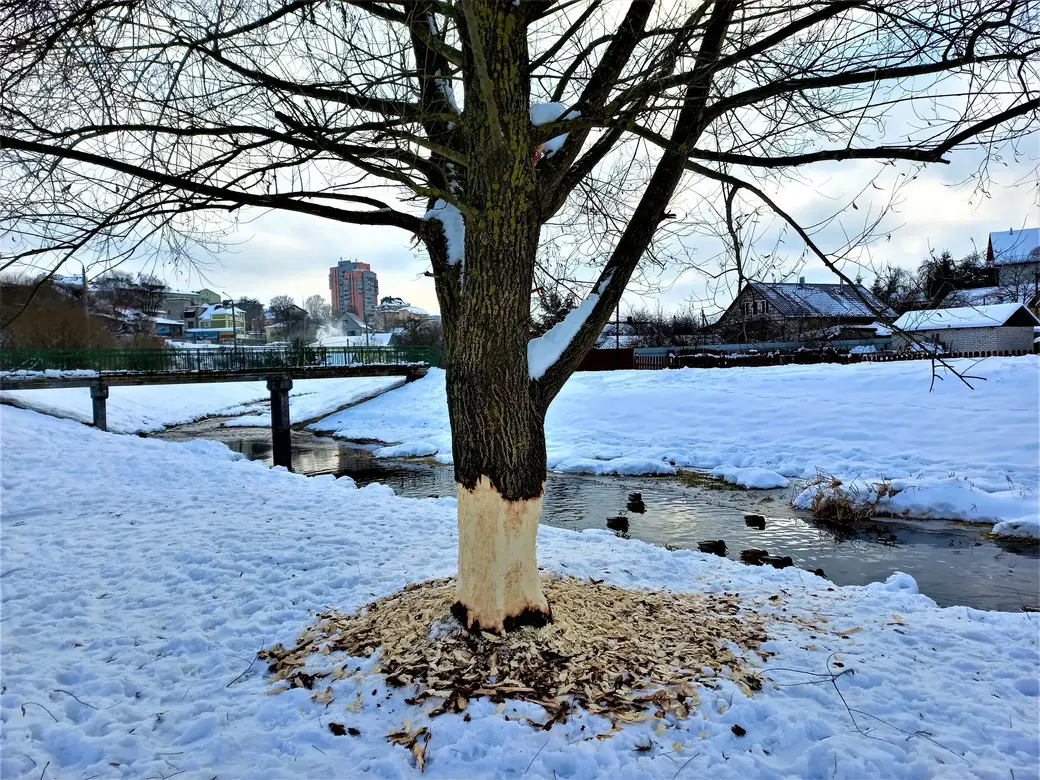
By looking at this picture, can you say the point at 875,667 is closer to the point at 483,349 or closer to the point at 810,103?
the point at 483,349

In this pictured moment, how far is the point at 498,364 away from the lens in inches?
143

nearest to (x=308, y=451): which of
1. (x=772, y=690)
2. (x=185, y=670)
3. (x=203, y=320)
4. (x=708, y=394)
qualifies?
(x=708, y=394)

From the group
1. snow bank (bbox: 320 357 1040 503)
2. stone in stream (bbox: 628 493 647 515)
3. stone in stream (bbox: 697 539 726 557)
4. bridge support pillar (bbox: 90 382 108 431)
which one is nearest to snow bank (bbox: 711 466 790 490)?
snow bank (bbox: 320 357 1040 503)

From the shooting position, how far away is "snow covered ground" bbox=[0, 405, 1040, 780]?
282cm

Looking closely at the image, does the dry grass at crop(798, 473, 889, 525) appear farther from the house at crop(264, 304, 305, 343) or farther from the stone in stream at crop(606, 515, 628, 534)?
the house at crop(264, 304, 305, 343)

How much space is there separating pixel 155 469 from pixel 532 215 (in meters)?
9.75

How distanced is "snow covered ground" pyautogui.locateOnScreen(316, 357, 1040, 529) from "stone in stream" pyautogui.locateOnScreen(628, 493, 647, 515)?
2787 millimetres

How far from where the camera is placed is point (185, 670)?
375cm

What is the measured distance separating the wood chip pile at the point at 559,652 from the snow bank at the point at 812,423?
28.4 feet

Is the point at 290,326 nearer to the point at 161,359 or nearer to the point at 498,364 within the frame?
the point at 161,359

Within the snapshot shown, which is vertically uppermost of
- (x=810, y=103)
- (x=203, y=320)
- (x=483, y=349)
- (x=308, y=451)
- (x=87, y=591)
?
(x=203, y=320)

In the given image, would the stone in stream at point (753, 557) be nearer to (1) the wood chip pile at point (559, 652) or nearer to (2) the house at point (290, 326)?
→ (1) the wood chip pile at point (559, 652)

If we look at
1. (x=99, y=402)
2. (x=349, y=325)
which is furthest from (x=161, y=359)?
(x=349, y=325)

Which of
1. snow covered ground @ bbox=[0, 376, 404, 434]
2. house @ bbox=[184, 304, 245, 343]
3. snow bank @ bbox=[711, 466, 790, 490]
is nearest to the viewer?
snow bank @ bbox=[711, 466, 790, 490]
